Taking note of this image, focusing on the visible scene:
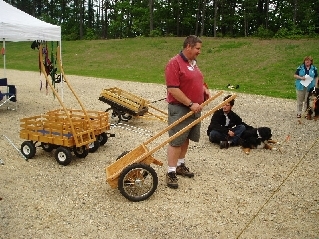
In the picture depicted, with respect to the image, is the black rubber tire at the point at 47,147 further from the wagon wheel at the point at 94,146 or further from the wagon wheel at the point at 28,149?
the wagon wheel at the point at 94,146

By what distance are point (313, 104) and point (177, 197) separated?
6.88 m

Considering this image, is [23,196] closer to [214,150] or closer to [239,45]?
[214,150]

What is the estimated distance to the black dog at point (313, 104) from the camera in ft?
34.1

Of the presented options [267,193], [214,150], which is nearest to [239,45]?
[214,150]

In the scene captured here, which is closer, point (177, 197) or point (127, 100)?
point (177, 197)

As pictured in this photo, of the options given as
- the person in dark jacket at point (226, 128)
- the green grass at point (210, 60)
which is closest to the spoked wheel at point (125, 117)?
the person in dark jacket at point (226, 128)

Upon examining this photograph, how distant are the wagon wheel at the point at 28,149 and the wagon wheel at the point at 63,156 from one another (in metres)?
0.58

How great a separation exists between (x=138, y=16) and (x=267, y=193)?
51.4 m

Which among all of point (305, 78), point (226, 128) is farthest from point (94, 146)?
point (305, 78)

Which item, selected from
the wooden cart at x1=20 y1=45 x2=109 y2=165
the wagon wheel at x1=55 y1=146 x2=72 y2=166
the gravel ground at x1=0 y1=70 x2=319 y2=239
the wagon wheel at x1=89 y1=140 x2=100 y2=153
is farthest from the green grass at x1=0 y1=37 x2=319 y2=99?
the wagon wheel at x1=55 y1=146 x2=72 y2=166

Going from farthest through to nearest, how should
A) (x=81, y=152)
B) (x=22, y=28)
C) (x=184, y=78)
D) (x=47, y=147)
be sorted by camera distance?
1. (x=22, y=28)
2. (x=47, y=147)
3. (x=81, y=152)
4. (x=184, y=78)

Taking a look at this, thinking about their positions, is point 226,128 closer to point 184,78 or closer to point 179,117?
point 179,117

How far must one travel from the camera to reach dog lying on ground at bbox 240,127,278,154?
294 inches

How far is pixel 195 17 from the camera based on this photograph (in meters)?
53.2
